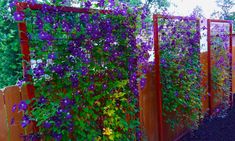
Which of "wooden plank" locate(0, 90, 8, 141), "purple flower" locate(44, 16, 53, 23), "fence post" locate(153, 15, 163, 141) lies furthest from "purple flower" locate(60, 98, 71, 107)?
"fence post" locate(153, 15, 163, 141)

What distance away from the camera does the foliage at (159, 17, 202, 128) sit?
368cm

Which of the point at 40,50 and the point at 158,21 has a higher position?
the point at 158,21

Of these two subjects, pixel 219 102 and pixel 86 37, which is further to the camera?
pixel 219 102

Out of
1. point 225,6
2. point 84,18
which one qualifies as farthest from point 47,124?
point 225,6

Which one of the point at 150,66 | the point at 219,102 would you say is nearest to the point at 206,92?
the point at 219,102

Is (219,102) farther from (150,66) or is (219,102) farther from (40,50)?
(40,50)

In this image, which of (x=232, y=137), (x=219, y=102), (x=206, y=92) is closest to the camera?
(x=232, y=137)

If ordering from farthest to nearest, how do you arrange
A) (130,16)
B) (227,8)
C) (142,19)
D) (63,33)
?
(227,8)
(142,19)
(130,16)
(63,33)

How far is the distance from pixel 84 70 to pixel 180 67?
1922 millimetres

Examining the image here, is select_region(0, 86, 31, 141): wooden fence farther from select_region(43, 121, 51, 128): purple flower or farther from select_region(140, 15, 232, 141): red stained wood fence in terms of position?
select_region(140, 15, 232, 141): red stained wood fence

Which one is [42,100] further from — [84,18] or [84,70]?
[84,18]

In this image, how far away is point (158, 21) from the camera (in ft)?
11.7

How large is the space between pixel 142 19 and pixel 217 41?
2966mm

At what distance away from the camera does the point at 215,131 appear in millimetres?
4461
